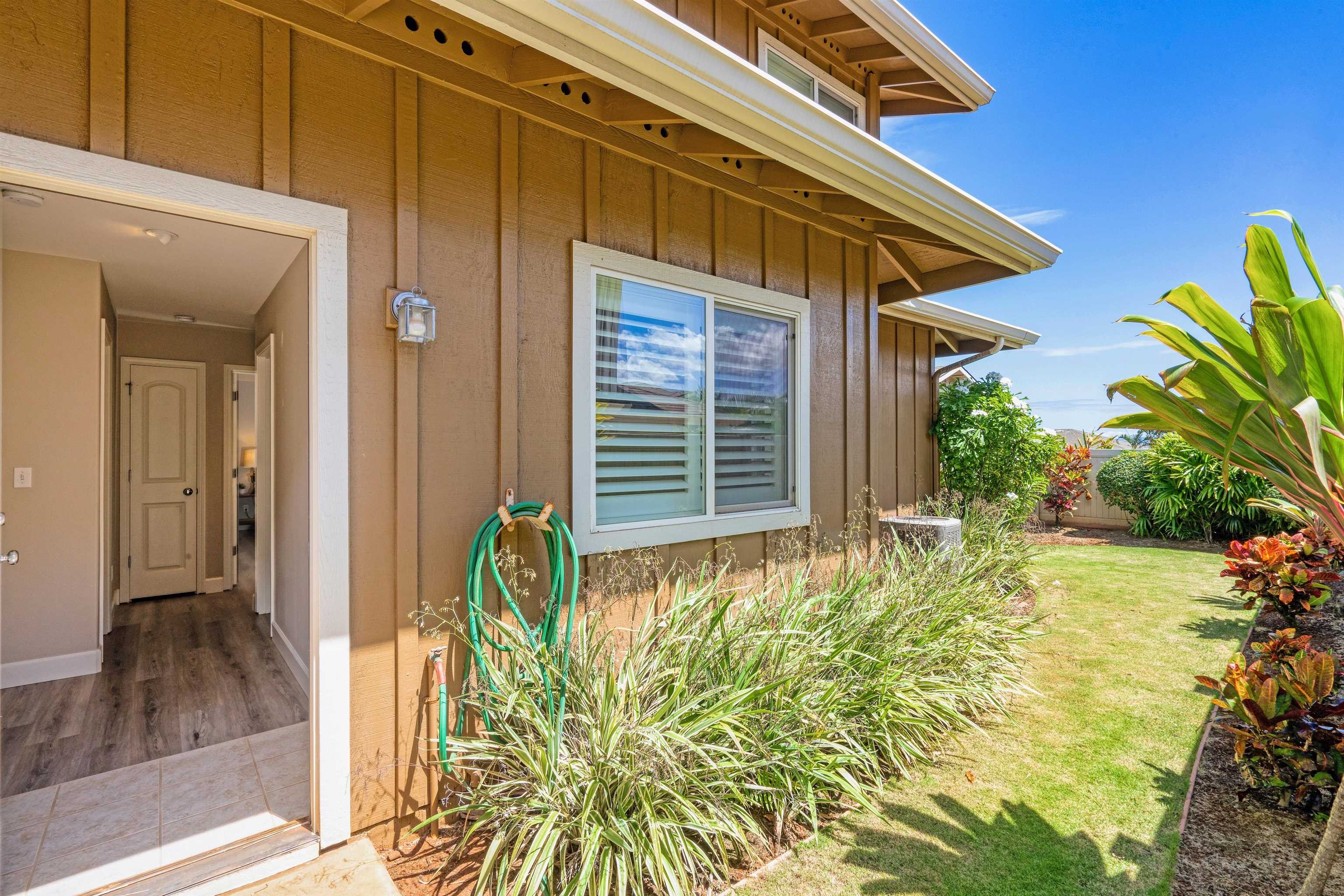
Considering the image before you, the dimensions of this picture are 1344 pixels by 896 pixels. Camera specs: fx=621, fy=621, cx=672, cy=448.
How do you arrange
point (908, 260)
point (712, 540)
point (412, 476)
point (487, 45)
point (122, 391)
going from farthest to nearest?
point (122, 391) → point (908, 260) → point (712, 540) → point (487, 45) → point (412, 476)

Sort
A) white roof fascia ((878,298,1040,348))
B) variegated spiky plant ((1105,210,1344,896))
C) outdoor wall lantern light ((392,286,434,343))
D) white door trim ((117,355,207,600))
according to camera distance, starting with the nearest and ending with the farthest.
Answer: variegated spiky plant ((1105,210,1344,896)) → outdoor wall lantern light ((392,286,434,343)) → white door trim ((117,355,207,600)) → white roof fascia ((878,298,1040,348))

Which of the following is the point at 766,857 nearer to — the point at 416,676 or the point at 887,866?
the point at 887,866

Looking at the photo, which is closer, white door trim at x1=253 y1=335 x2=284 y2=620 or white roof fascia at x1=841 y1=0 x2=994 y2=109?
white roof fascia at x1=841 y1=0 x2=994 y2=109

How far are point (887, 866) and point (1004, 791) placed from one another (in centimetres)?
87

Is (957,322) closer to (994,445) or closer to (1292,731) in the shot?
(994,445)

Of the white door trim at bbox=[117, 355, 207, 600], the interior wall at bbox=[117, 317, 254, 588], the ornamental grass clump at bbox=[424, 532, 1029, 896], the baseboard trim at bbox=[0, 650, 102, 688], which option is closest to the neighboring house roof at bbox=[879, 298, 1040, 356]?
the ornamental grass clump at bbox=[424, 532, 1029, 896]

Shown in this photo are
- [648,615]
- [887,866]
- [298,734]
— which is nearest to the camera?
[887,866]

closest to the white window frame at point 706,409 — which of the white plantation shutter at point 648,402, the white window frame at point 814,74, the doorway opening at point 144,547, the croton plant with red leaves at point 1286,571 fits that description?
the white plantation shutter at point 648,402

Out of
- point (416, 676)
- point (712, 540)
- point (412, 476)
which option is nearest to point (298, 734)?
point (416, 676)

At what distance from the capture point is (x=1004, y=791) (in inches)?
111

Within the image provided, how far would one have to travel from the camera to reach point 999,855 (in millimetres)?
2377

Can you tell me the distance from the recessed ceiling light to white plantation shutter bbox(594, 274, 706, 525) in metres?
2.43

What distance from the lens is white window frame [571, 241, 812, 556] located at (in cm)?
303

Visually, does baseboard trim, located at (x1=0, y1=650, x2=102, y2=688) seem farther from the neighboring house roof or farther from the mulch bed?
the neighboring house roof
